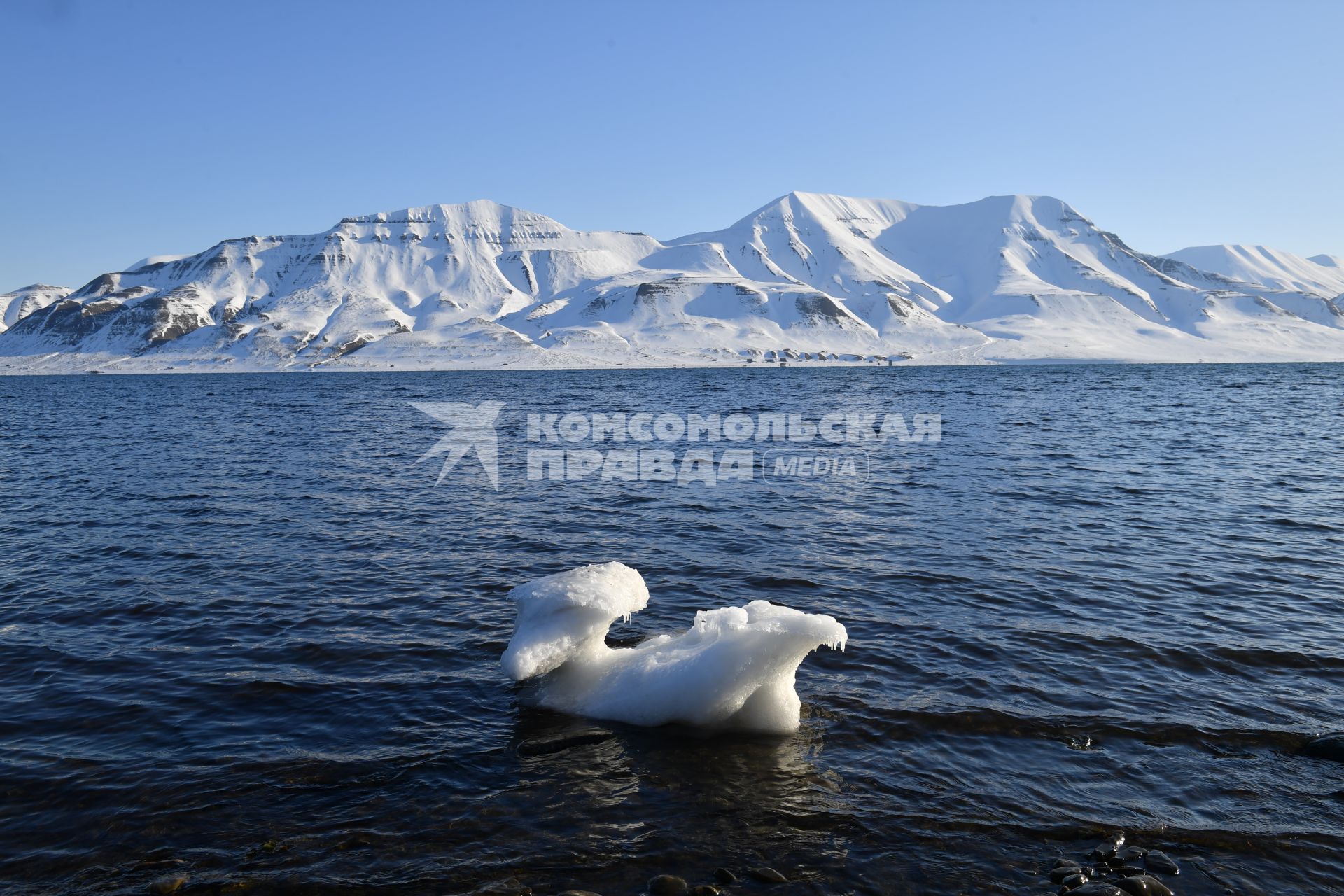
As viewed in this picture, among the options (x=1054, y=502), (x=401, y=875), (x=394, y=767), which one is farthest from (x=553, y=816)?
(x=1054, y=502)

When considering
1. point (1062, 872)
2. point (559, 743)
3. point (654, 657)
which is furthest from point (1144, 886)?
point (559, 743)

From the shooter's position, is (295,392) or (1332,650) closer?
(1332,650)

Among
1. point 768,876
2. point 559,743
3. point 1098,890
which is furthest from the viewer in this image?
point 559,743

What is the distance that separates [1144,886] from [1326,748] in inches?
189

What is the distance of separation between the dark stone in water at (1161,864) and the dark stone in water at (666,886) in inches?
188

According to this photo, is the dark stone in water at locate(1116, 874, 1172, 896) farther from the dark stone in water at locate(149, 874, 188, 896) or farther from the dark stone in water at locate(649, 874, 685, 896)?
the dark stone in water at locate(149, 874, 188, 896)

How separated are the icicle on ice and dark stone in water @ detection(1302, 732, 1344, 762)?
6.19 m

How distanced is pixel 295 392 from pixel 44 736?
343 ft

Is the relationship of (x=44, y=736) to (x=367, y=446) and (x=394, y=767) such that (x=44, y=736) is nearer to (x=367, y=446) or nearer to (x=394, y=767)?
(x=394, y=767)

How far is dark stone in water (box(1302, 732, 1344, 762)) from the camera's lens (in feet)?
32.5

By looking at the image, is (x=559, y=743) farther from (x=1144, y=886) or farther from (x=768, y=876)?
(x=1144, y=886)

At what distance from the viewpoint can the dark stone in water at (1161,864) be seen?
25.3 feet

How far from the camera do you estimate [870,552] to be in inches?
773

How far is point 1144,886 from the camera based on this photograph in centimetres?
736
